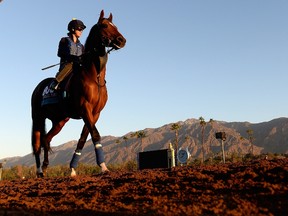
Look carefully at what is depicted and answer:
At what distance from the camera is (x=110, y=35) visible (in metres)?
7.80

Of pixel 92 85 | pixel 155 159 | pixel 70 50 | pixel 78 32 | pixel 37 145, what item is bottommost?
pixel 155 159

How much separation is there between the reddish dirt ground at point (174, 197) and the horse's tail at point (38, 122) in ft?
15.7

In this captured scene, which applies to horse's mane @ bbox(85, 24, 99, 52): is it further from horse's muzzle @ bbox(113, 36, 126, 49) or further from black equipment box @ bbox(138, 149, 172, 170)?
black equipment box @ bbox(138, 149, 172, 170)

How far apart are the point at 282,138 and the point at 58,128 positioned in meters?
186

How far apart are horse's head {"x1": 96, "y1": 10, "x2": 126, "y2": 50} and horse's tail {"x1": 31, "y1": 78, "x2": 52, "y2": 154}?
2.94m

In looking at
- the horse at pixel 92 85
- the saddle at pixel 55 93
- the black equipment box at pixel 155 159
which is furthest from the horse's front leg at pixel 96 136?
the black equipment box at pixel 155 159

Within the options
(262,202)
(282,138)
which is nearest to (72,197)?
(262,202)

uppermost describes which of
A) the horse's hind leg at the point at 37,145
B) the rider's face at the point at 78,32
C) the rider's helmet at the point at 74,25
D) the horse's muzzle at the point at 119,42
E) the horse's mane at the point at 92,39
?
the rider's helmet at the point at 74,25

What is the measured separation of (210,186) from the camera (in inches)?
170

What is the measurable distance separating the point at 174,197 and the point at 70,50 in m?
5.71

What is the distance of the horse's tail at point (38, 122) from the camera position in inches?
394

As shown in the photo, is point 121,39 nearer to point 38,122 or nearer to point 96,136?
point 96,136

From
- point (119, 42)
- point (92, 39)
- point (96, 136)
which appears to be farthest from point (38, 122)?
point (119, 42)

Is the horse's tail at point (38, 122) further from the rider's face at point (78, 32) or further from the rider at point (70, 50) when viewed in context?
the rider's face at point (78, 32)
